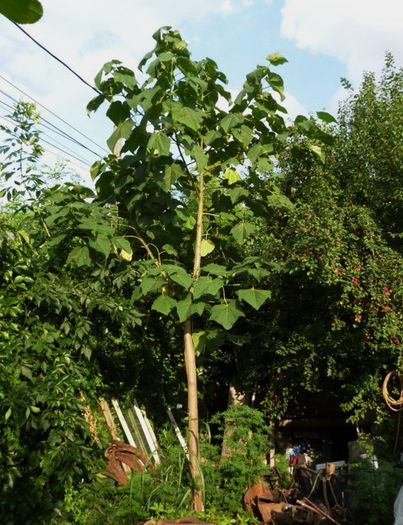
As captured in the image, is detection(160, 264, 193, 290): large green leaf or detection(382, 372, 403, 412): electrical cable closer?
detection(160, 264, 193, 290): large green leaf

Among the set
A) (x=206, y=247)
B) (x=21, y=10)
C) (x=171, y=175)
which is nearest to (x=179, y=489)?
(x=206, y=247)

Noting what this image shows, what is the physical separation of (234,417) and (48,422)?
1.96m

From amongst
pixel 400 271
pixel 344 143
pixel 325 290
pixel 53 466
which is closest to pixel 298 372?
pixel 325 290

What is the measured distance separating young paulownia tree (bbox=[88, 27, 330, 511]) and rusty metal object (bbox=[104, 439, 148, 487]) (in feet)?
2.83

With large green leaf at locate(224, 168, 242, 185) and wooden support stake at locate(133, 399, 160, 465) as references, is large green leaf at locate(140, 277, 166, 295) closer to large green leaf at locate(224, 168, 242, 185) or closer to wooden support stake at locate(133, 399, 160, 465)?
large green leaf at locate(224, 168, 242, 185)

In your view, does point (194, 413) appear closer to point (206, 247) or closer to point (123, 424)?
point (206, 247)

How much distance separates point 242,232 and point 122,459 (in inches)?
97.9

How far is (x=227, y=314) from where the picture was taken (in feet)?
16.3

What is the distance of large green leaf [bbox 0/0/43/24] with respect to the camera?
0.76 metres

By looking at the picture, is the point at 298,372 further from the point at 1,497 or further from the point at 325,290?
the point at 1,497

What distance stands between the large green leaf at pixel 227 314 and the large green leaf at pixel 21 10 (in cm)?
415

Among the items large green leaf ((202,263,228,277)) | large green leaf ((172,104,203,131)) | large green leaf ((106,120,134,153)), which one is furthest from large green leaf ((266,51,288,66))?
large green leaf ((202,263,228,277))

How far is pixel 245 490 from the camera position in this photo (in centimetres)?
557

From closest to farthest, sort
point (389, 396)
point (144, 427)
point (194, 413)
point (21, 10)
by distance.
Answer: point (21, 10) → point (194, 413) → point (144, 427) → point (389, 396)
